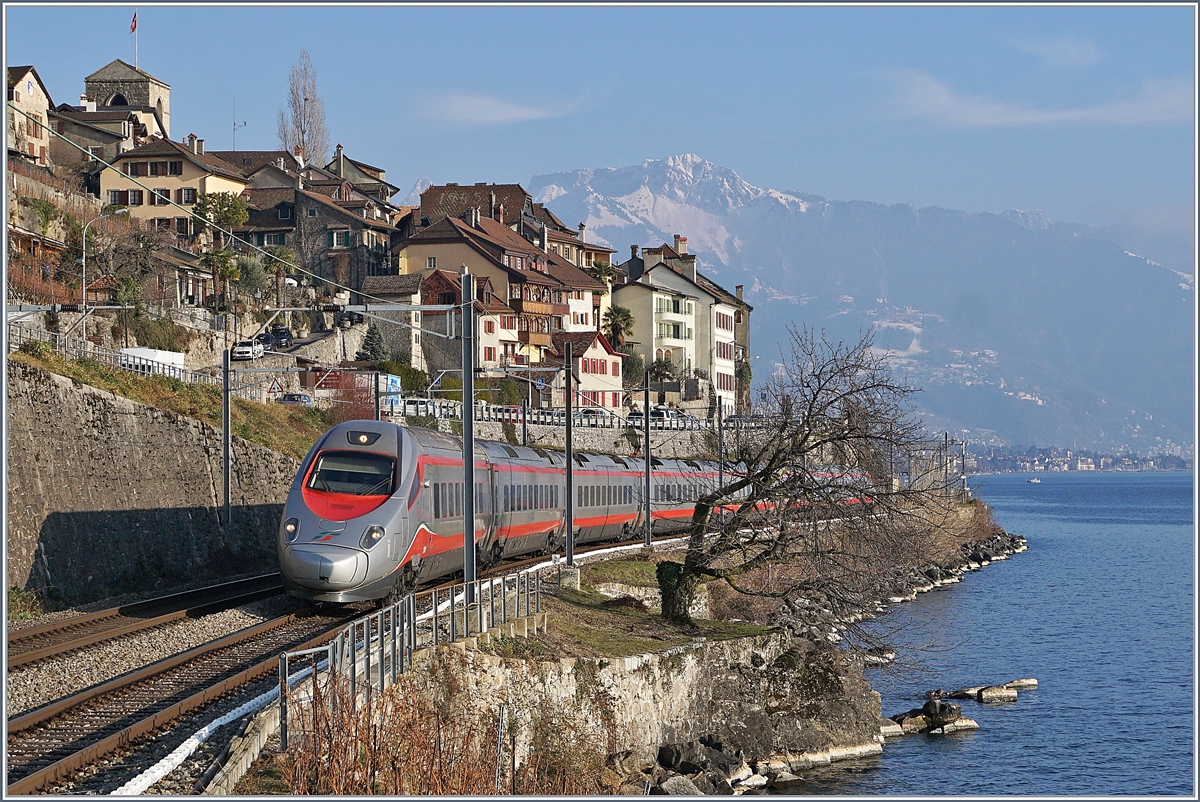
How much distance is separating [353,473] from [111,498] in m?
11.6

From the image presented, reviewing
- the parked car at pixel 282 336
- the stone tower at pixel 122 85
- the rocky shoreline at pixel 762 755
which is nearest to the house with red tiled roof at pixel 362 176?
the stone tower at pixel 122 85

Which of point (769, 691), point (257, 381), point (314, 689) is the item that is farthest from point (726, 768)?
point (257, 381)

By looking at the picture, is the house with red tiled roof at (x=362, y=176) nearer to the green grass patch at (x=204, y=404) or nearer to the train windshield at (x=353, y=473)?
the green grass patch at (x=204, y=404)

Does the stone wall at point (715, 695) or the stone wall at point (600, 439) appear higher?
the stone wall at point (600, 439)

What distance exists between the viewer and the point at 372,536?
22.7 meters

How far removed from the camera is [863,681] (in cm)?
3055

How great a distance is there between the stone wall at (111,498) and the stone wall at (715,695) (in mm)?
11496

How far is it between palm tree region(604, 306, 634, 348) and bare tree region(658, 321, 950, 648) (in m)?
80.1

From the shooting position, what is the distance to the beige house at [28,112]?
260ft

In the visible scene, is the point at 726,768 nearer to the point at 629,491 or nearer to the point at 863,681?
the point at 863,681

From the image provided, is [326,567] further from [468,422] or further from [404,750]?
[404,750]

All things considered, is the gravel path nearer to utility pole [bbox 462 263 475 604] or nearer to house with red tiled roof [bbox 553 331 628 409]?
utility pole [bbox 462 263 475 604]

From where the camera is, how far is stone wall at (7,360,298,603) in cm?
2889

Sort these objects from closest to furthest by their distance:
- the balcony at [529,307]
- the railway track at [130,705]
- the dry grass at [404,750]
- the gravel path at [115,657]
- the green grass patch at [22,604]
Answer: the dry grass at [404,750] < the railway track at [130,705] < the gravel path at [115,657] < the green grass patch at [22,604] < the balcony at [529,307]
